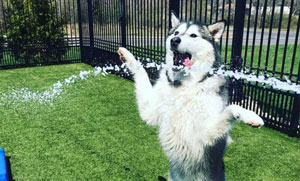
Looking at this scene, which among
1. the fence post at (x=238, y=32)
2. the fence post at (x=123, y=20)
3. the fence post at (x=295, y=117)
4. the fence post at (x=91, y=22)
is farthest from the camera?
the fence post at (x=91, y=22)

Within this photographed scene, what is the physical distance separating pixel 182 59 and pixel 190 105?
0.57 m

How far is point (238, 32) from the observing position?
6.57 m

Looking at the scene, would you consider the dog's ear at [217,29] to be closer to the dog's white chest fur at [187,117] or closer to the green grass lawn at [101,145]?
the dog's white chest fur at [187,117]

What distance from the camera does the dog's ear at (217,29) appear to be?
9.38 ft

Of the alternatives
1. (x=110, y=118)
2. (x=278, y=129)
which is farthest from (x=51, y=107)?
(x=278, y=129)

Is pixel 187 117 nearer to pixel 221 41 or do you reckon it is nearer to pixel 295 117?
pixel 295 117

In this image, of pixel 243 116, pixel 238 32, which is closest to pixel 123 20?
pixel 238 32

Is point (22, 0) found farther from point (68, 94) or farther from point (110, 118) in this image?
point (110, 118)

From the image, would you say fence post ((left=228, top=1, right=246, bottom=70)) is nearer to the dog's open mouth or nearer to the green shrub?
the dog's open mouth

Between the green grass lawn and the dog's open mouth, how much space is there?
233cm

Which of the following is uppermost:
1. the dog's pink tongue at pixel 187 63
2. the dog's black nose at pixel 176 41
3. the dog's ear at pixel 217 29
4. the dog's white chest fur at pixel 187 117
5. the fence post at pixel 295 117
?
the dog's ear at pixel 217 29

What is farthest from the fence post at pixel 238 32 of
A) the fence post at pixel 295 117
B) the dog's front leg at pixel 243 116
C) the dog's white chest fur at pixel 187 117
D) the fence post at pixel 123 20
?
the fence post at pixel 123 20

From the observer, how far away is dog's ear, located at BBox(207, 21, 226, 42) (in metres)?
2.86

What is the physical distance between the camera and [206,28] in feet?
9.65
